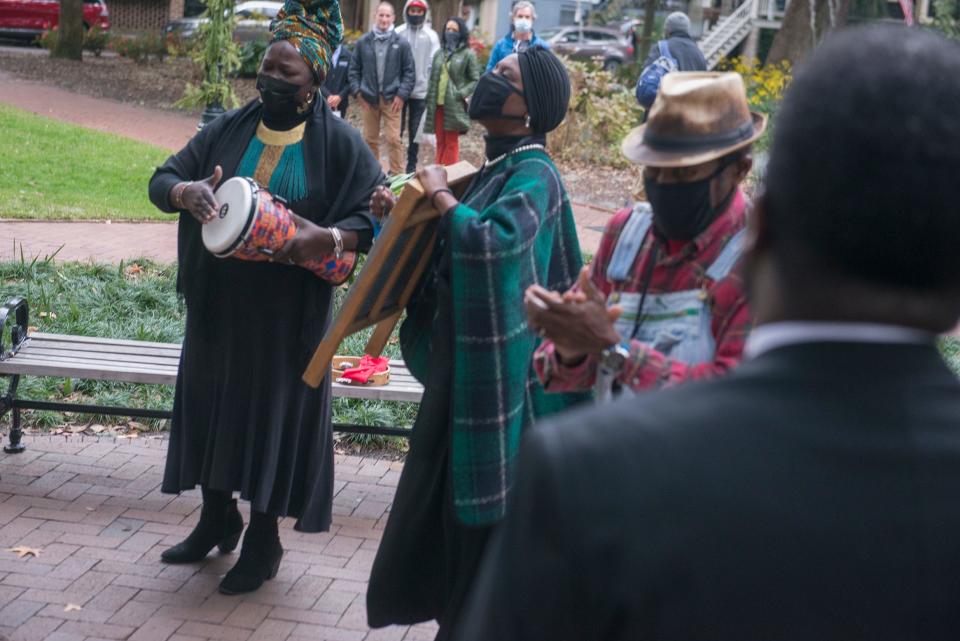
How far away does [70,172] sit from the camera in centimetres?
1371

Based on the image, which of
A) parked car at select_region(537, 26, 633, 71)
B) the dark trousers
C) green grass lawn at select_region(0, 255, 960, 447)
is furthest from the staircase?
green grass lawn at select_region(0, 255, 960, 447)

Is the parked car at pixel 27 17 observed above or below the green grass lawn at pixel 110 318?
below

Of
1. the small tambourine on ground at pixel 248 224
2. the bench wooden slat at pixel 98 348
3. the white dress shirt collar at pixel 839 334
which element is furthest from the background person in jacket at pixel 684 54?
the white dress shirt collar at pixel 839 334

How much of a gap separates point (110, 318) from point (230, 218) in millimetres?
3971

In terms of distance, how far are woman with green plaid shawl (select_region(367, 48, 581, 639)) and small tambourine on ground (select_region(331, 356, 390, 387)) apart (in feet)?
5.82

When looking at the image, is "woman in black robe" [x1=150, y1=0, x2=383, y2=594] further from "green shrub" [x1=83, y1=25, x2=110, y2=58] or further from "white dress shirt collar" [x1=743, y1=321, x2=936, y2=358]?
"green shrub" [x1=83, y1=25, x2=110, y2=58]

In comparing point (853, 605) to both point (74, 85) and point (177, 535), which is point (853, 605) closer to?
point (177, 535)

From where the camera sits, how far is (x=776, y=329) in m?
1.38

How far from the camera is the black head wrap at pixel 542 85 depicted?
12.8 feet

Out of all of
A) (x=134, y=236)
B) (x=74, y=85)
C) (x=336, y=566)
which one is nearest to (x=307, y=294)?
(x=336, y=566)

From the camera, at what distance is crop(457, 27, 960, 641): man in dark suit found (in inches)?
50.5

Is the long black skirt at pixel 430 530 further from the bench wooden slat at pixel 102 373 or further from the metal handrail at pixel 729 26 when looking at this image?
the metal handrail at pixel 729 26

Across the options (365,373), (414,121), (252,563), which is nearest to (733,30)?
(414,121)

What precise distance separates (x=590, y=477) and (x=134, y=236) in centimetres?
999
